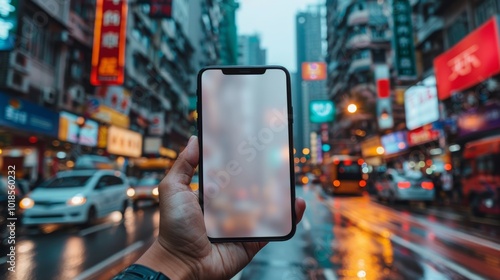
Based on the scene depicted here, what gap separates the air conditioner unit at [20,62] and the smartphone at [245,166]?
1647cm

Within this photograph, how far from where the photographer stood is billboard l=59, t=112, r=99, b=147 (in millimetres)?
17875

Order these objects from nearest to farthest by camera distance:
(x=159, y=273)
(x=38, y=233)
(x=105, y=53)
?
(x=159, y=273) < (x=38, y=233) < (x=105, y=53)

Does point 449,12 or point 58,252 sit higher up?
point 449,12

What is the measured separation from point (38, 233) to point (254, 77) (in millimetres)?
9414

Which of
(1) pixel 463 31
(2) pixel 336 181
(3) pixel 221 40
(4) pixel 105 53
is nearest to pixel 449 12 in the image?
(1) pixel 463 31

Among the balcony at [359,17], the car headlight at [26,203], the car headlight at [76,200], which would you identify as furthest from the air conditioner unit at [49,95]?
the balcony at [359,17]

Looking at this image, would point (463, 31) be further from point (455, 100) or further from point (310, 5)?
point (310, 5)

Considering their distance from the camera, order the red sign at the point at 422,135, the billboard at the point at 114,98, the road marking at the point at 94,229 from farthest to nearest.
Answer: the red sign at the point at 422,135 < the billboard at the point at 114,98 < the road marking at the point at 94,229

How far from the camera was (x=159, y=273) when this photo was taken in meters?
1.74

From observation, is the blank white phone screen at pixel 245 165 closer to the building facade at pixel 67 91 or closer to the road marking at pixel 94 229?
the road marking at pixel 94 229

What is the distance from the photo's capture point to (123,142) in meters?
26.1

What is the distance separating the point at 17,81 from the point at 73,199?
30.2 feet

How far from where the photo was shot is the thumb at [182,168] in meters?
2.08

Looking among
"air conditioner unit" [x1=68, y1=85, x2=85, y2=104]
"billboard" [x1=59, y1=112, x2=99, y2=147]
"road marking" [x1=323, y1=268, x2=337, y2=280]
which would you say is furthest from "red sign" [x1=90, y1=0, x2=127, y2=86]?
"road marking" [x1=323, y1=268, x2=337, y2=280]
